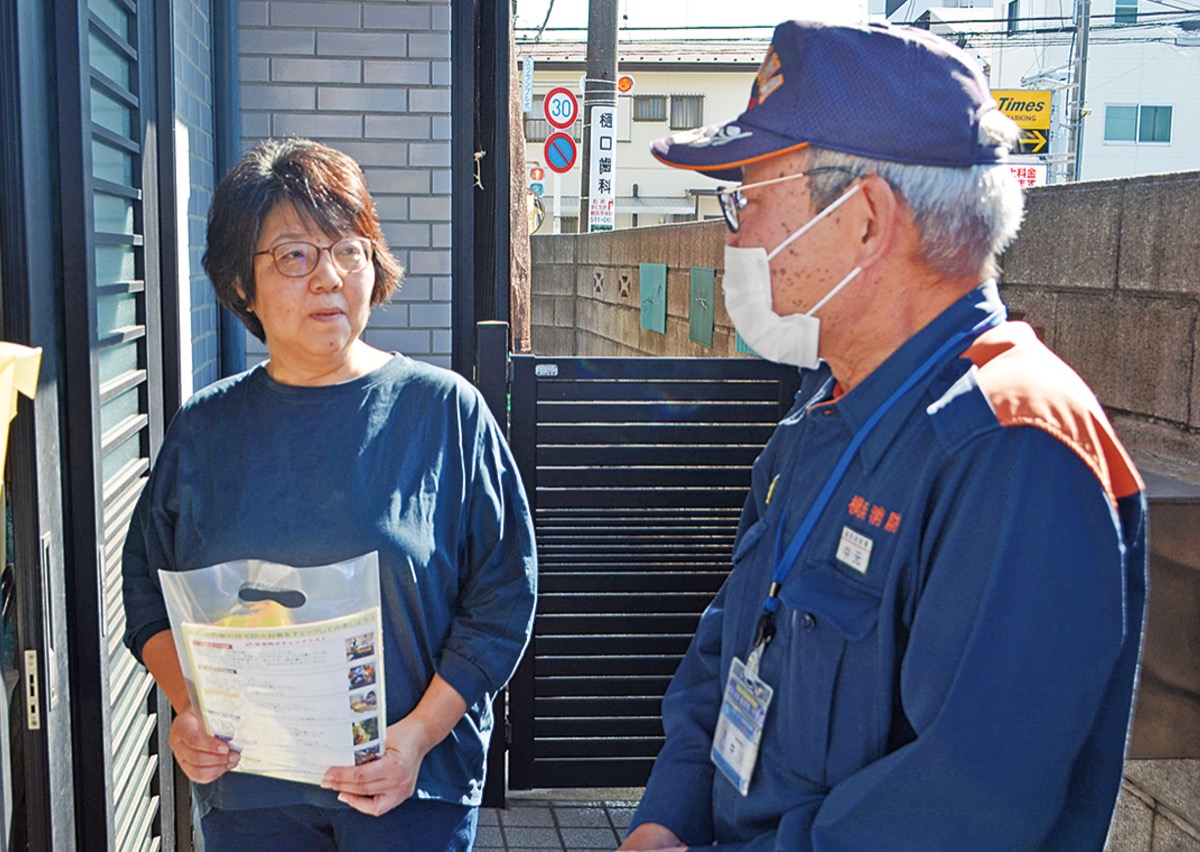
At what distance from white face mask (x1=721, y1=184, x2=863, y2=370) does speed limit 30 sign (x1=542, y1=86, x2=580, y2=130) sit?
16.5m

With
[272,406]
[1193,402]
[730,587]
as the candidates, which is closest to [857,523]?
[730,587]

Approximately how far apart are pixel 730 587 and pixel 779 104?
0.67m

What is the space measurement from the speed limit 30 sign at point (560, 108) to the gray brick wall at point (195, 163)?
13973mm

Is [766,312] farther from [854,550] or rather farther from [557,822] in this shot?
[557,822]

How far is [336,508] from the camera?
1.97m

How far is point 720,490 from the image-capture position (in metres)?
3.93

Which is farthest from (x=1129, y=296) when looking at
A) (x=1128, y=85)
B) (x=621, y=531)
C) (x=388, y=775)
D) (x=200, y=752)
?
(x=1128, y=85)

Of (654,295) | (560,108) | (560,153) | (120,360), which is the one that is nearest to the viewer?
(120,360)

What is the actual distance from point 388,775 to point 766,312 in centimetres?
95

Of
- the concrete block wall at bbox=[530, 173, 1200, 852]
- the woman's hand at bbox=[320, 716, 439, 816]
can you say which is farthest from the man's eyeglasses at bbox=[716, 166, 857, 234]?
the concrete block wall at bbox=[530, 173, 1200, 852]

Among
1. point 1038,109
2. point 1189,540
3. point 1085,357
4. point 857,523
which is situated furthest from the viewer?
point 1038,109

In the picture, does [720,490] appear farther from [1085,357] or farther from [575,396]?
[1085,357]

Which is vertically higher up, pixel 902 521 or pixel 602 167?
pixel 602 167

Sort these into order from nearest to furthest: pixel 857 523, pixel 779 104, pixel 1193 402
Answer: pixel 857 523 → pixel 779 104 → pixel 1193 402
